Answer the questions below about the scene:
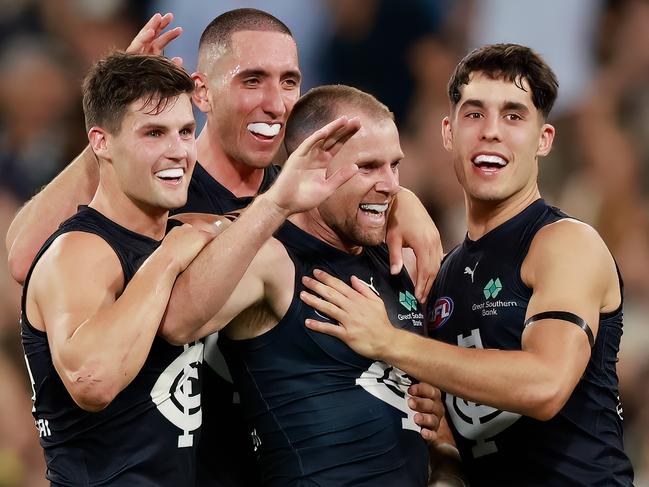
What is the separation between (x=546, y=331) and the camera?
3.82 m

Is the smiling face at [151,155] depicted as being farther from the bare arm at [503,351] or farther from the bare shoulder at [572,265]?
the bare shoulder at [572,265]

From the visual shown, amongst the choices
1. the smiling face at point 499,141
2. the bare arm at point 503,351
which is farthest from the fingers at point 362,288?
the smiling face at point 499,141

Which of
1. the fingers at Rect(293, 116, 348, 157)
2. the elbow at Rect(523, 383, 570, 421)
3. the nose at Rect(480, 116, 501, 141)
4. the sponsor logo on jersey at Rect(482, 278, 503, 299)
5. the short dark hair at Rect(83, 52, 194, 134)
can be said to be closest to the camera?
the fingers at Rect(293, 116, 348, 157)

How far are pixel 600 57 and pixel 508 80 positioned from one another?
3.92 m

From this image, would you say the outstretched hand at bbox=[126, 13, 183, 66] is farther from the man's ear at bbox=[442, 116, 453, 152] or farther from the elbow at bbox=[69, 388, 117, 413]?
the elbow at bbox=[69, 388, 117, 413]

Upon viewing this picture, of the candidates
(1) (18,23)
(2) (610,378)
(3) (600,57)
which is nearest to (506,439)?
(2) (610,378)

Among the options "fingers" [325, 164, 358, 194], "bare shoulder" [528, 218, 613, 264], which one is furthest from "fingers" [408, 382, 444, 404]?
"fingers" [325, 164, 358, 194]

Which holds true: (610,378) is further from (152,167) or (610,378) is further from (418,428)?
(152,167)

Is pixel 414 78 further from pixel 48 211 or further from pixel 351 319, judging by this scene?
pixel 351 319

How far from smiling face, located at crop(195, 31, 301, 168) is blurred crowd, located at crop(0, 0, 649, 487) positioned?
2.92 metres

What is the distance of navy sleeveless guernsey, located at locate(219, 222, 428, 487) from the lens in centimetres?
386

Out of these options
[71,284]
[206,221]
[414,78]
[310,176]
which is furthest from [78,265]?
[414,78]

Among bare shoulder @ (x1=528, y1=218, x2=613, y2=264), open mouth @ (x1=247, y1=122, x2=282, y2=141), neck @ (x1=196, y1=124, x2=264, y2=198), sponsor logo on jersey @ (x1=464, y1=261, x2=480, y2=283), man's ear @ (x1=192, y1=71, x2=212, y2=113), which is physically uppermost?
man's ear @ (x1=192, y1=71, x2=212, y2=113)

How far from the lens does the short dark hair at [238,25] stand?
195 inches
